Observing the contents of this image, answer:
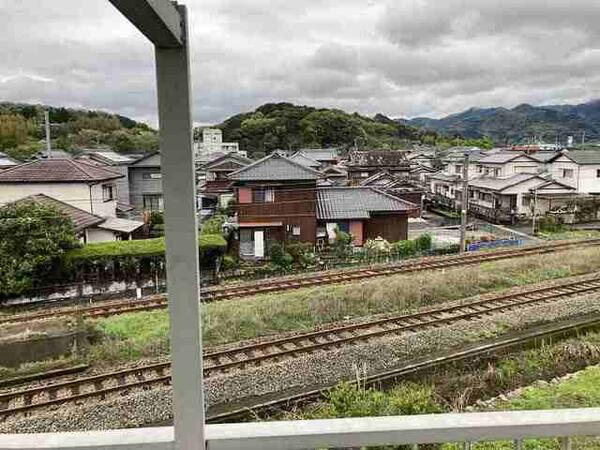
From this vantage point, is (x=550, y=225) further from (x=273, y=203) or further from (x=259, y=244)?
(x=259, y=244)

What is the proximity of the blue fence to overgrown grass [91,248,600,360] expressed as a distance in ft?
6.23

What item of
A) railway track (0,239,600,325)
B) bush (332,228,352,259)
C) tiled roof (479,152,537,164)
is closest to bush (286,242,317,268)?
bush (332,228,352,259)

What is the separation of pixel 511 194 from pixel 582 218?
5.94 feet

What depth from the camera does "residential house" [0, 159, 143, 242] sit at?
541 cm

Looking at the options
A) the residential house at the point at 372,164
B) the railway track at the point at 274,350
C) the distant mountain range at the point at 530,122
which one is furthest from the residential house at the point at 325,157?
the distant mountain range at the point at 530,122

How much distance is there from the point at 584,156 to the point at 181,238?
52.3 feet

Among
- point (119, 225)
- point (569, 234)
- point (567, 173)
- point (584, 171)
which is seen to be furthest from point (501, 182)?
point (119, 225)

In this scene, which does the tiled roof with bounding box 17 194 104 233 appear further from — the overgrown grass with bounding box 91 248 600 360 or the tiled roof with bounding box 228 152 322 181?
the tiled roof with bounding box 228 152 322 181

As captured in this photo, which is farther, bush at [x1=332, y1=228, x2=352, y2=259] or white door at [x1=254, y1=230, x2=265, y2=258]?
white door at [x1=254, y1=230, x2=265, y2=258]

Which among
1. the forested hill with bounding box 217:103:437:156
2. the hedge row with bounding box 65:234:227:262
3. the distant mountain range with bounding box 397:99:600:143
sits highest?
the forested hill with bounding box 217:103:437:156

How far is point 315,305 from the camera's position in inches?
195

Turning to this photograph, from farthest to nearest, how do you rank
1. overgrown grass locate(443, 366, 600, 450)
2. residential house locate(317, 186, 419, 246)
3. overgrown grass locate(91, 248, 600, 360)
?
1. residential house locate(317, 186, 419, 246)
2. overgrown grass locate(91, 248, 600, 360)
3. overgrown grass locate(443, 366, 600, 450)

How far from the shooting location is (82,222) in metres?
6.77

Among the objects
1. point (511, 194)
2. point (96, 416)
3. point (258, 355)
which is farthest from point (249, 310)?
point (511, 194)
